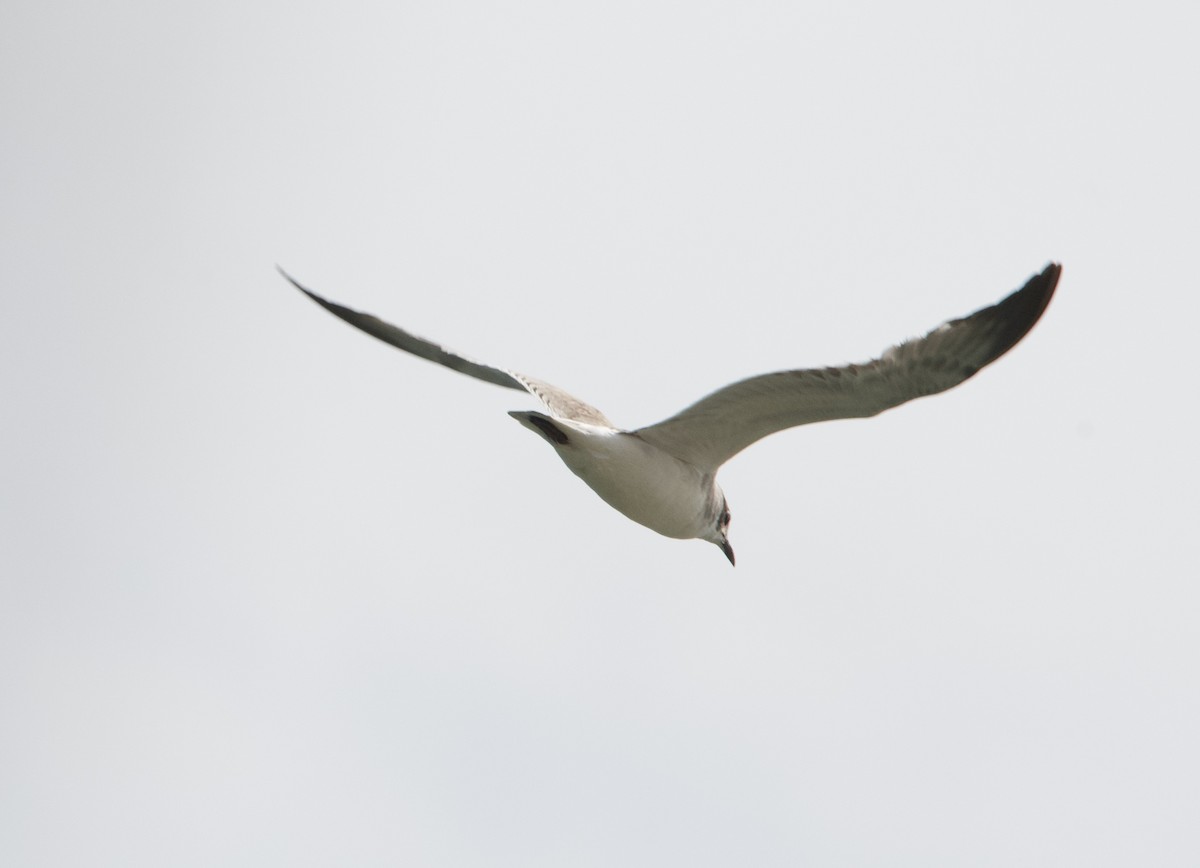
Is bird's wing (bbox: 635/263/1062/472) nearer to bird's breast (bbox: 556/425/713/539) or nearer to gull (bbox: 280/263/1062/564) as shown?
gull (bbox: 280/263/1062/564)

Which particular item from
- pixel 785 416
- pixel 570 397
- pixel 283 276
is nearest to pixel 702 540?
pixel 570 397

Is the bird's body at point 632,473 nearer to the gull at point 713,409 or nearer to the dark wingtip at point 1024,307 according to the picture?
the gull at point 713,409

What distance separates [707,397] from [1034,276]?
2268 mm

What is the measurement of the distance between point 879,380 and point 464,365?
3.39m

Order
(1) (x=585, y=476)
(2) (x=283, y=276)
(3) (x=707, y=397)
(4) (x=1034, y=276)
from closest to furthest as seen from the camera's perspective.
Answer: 1. (4) (x=1034, y=276)
2. (3) (x=707, y=397)
3. (1) (x=585, y=476)
4. (2) (x=283, y=276)

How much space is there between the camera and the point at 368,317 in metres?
13.3

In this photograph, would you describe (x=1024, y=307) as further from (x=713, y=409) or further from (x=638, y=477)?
(x=638, y=477)

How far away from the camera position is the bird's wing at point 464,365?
12.6m

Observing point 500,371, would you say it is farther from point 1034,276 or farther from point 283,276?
point 1034,276

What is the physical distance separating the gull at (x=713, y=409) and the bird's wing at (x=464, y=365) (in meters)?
0.01

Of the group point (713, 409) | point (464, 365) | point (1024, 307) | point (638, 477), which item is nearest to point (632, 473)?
point (638, 477)

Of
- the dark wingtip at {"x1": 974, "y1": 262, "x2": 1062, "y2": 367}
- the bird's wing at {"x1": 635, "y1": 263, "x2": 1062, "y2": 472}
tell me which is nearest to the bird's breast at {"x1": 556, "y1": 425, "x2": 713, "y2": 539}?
the bird's wing at {"x1": 635, "y1": 263, "x2": 1062, "y2": 472}

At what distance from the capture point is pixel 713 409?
1175 cm

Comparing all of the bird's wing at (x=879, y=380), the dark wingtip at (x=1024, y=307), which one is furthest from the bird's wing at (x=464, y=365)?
the dark wingtip at (x=1024, y=307)
